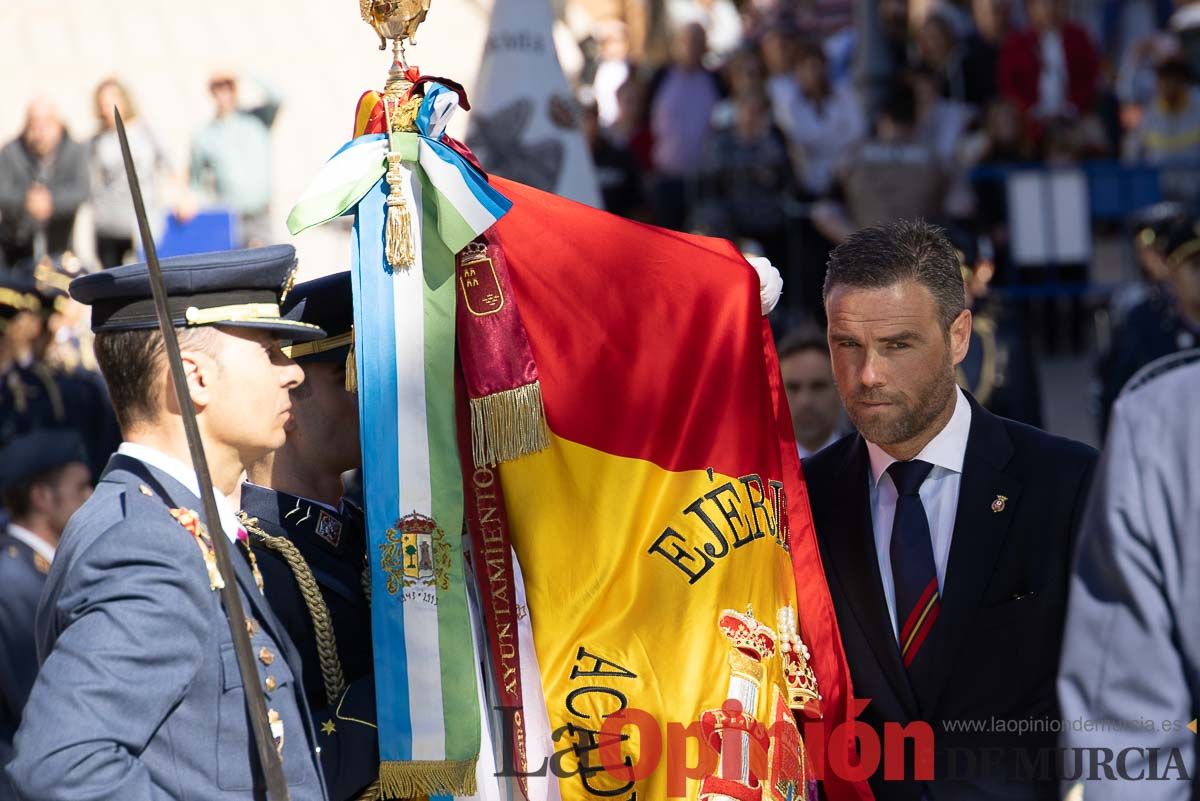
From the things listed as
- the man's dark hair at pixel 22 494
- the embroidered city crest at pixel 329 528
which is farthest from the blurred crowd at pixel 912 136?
the embroidered city crest at pixel 329 528

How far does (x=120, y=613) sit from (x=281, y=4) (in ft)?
57.5

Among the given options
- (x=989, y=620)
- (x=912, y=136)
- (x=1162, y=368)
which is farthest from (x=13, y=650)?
(x=912, y=136)

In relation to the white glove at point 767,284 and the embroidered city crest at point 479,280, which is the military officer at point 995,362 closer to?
the white glove at point 767,284

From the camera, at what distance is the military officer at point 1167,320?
768cm

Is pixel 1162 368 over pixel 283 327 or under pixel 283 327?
under

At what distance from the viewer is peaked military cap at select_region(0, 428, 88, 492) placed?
610 cm

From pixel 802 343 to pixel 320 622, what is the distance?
9.36 ft

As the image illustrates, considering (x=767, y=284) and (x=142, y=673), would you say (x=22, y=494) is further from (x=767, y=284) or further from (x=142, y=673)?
(x=142, y=673)

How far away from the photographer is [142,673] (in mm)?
2908

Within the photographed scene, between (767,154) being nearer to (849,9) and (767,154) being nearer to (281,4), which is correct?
(849,9)

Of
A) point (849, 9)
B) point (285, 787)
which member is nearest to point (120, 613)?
point (285, 787)

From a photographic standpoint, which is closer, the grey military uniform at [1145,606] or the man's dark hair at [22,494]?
the grey military uniform at [1145,606]

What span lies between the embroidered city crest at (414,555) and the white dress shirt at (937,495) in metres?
1.00

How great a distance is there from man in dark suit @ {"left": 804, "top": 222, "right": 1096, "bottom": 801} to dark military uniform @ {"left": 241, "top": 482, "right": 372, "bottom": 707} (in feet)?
3.54
